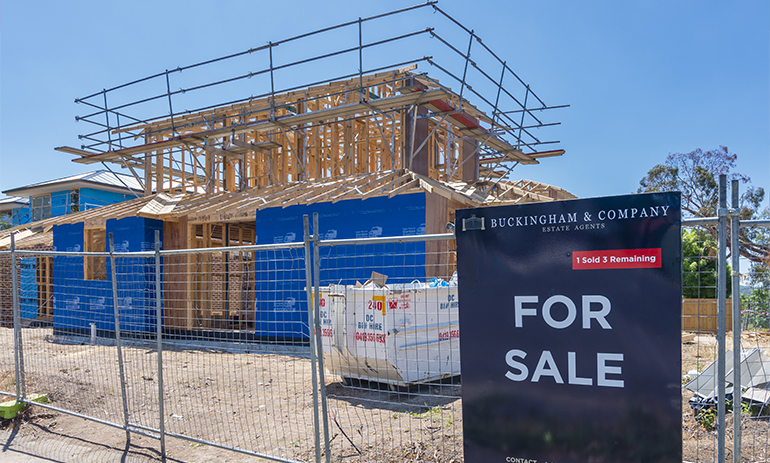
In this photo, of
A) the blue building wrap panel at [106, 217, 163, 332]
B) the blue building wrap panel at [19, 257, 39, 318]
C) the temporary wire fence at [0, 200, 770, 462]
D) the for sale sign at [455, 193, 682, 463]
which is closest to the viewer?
the for sale sign at [455, 193, 682, 463]

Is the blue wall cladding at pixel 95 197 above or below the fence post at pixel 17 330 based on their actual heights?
above

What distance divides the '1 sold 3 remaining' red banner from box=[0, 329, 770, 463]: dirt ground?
73cm

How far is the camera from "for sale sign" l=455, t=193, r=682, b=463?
311 centimetres

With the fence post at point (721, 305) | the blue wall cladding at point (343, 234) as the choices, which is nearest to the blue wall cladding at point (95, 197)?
the blue wall cladding at point (343, 234)

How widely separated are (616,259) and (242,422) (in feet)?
17.8

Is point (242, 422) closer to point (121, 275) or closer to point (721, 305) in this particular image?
point (721, 305)

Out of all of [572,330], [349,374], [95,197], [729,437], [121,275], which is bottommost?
[349,374]

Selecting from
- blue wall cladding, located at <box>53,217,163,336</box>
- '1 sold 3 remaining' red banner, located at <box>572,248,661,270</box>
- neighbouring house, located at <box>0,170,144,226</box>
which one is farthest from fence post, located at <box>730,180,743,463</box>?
neighbouring house, located at <box>0,170,144,226</box>

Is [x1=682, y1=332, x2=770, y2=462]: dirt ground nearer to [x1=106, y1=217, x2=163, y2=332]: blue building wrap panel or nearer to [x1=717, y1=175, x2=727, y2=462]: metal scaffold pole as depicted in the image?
[x1=717, y1=175, x2=727, y2=462]: metal scaffold pole

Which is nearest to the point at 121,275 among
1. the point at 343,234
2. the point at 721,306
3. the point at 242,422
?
the point at 343,234

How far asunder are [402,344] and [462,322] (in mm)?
4439

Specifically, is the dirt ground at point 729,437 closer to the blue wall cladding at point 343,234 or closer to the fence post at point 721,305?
the fence post at point 721,305

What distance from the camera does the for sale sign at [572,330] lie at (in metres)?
3.11

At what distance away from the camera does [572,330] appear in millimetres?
3324
